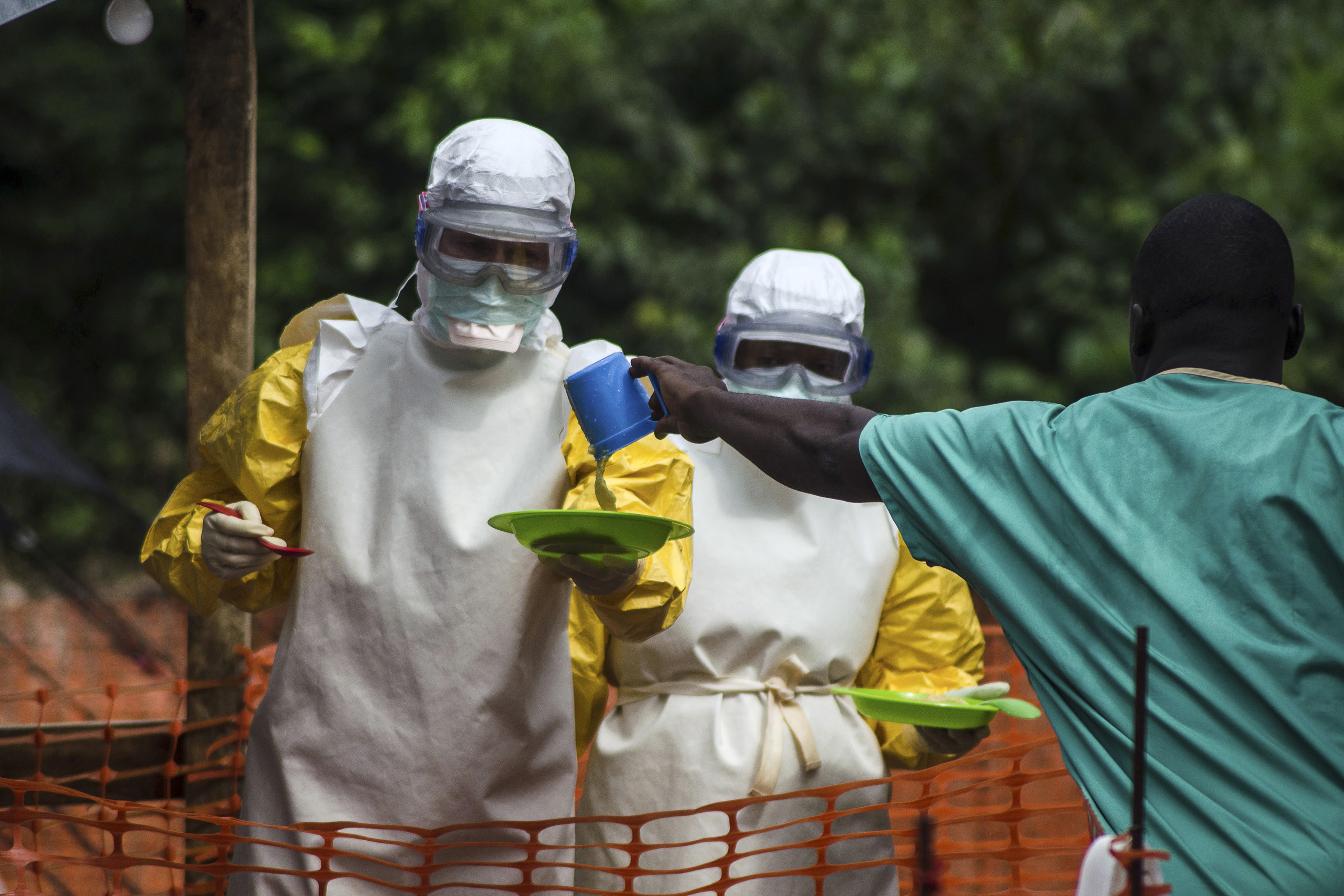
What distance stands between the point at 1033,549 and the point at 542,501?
97cm

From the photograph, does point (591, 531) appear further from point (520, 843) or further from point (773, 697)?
point (773, 697)

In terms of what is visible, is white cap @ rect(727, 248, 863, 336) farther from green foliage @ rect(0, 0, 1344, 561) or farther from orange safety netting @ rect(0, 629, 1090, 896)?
green foliage @ rect(0, 0, 1344, 561)

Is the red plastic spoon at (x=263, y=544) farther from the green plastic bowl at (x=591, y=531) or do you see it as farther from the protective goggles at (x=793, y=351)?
the protective goggles at (x=793, y=351)

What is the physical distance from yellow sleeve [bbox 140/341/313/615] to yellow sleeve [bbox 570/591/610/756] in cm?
62

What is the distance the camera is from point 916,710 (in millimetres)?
2344

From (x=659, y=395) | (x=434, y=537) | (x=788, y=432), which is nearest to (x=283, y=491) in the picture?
(x=434, y=537)

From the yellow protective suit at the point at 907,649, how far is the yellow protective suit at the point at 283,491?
0.40 metres

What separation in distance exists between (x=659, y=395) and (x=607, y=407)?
0.10 m

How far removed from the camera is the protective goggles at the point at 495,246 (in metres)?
2.37

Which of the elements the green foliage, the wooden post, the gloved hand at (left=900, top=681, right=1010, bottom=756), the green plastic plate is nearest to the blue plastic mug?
the green plastic plate

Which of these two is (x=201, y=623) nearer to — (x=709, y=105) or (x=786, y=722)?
(x=786, y=722)

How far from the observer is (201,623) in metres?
3.15

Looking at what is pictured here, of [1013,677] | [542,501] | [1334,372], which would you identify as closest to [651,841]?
[542,501]

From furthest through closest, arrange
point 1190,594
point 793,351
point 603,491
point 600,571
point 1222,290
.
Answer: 1. point 793,351
2. point 603,491
3. point 600,571
4. point 1222,290
5. point 1190,594
